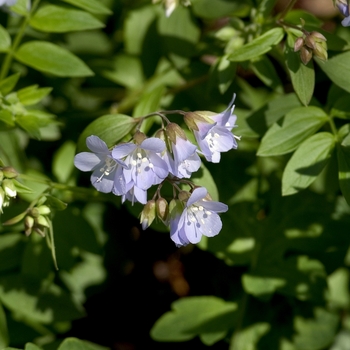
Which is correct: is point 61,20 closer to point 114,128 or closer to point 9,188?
point 114,128

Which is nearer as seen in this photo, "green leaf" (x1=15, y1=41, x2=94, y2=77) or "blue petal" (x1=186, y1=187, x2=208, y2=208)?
"blue petal" (x1=186, y1=187, x2=208, y2=208)

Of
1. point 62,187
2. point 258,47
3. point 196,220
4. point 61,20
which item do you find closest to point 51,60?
point 61,20

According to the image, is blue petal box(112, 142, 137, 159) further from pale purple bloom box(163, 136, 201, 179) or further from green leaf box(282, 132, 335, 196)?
green leaf box(282, 132, 335, 196)

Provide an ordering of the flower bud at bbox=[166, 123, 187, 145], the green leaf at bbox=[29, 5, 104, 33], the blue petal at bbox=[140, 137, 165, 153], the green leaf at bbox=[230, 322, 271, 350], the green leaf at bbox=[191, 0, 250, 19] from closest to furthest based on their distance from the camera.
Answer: the blue petal at bbox=[140, 137, 165, 153] → the flower bud at bbox=[166, 123, 187, 145] → the green leaf at bbox=[29, 5, 104, 33] → the green leaf at bbox=[230, 322, 271, 350] → the green leaf at bbox=[191, 0, 250, 19]

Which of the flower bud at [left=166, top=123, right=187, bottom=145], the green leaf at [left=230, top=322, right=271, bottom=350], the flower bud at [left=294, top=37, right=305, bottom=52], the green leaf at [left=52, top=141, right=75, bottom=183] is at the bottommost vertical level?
the green leaf at [left=230, top=322, right=271, bottom=350]

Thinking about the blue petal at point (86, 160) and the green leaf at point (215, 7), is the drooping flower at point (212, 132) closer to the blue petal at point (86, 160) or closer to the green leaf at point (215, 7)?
the blue petal at point (86, 160)

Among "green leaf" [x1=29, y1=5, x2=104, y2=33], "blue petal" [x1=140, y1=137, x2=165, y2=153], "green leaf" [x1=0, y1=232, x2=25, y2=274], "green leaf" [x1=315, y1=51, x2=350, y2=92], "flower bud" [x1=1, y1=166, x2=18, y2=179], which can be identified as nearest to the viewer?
"blue petal" [x1=140, y1=137, x2=165, y2=153]

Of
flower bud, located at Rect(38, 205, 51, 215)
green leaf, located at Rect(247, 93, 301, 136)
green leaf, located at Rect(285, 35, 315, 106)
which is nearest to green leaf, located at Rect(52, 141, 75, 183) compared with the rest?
flower bud, located at Rect(38, 205, 51, 215)

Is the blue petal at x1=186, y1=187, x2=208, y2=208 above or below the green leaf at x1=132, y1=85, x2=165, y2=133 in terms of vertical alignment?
above
